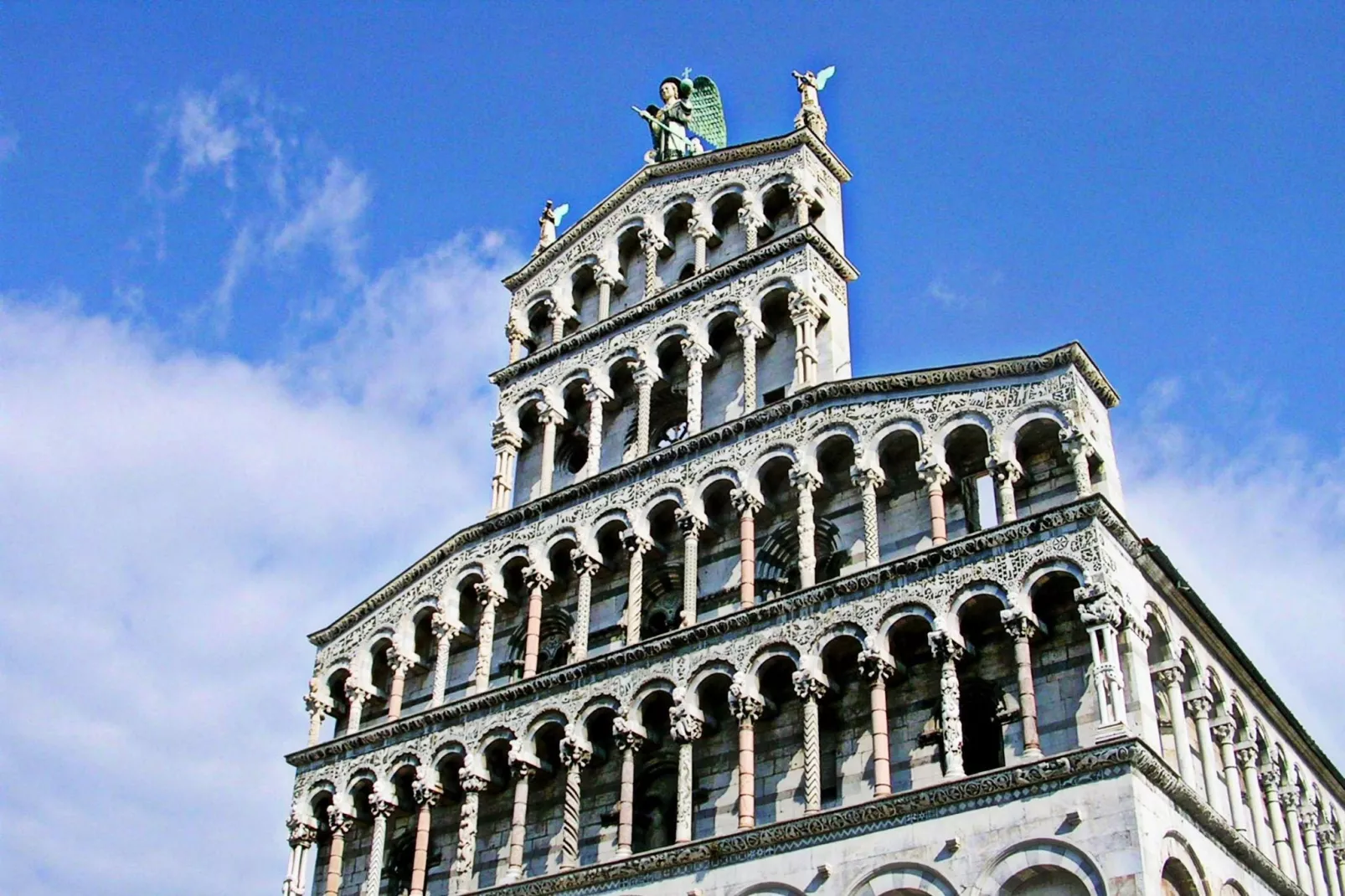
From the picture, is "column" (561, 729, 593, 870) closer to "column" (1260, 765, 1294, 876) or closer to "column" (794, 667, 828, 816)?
"column" (794, 667, 828, 816)

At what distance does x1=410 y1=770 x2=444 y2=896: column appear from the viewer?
22.5m

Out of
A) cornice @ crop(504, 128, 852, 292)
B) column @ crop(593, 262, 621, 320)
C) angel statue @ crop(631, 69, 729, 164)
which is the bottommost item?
column @ crop(593, 262, 621, 320)

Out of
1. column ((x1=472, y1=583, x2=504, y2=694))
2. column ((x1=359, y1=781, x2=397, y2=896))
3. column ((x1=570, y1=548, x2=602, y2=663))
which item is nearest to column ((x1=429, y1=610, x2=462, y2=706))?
column ((x1=472, y1=583, x2=504, y2=694))

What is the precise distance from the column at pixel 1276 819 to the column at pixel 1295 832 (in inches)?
8.1

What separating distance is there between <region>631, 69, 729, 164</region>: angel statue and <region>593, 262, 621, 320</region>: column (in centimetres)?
290

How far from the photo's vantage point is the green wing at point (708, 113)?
103 ft

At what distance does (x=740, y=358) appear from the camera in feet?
82.6

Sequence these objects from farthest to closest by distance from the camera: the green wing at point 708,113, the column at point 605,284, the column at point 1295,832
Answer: the green wing at point 708,113 < the column at point 605,284 < the column at point 1295,832

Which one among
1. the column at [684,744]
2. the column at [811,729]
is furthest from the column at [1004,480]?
the column at [684,744]

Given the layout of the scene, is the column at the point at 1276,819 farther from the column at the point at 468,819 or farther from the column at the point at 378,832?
the column at the point at 378,832

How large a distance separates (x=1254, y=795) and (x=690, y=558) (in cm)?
815

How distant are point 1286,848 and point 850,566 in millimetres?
6970

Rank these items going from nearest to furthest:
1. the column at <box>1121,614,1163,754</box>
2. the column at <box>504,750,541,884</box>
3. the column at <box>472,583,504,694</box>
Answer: the column at <box>1121,614,1163,754</box>, the column at <box>504,750,541,884</box>, the column at <box>472,583,504,694</box>

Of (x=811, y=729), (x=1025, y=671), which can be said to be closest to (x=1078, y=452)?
(x=1025, y=671)
